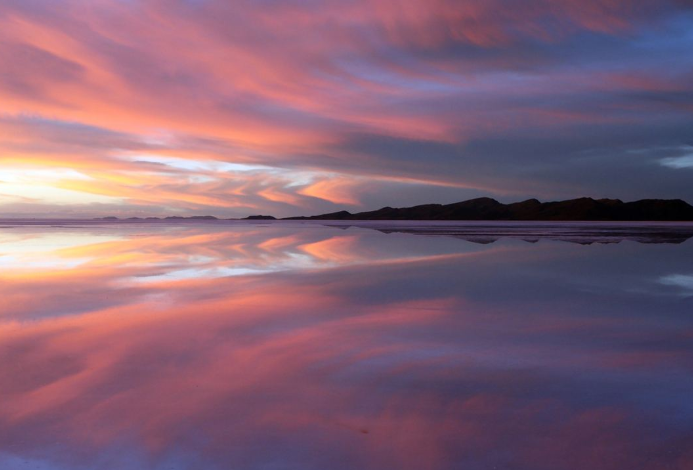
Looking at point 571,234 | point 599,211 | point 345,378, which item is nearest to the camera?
point 345,378

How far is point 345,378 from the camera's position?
466 centimetres

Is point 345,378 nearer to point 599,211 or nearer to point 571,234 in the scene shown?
point 571,234

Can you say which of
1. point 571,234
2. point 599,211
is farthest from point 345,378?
point 599,211

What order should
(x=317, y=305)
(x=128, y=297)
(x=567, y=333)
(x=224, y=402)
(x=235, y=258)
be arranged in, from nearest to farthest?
(x=224, y=402)
(x=567, y=333)
(x=317, y=305)
(x=128, y=297)
(x=235, y=258)

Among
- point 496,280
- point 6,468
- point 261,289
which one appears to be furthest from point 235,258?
point 6,468

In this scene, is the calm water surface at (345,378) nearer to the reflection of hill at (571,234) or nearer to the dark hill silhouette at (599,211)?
the reflection of hill at (571,234)

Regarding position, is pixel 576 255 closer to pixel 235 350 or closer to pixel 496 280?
pixel 496 280

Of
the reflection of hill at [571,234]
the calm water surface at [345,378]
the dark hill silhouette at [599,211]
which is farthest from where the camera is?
the dark hill silhouette at [599,211]

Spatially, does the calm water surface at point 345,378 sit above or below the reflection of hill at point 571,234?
below

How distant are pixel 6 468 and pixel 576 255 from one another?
17.2 m

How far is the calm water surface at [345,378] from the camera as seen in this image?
3.27m

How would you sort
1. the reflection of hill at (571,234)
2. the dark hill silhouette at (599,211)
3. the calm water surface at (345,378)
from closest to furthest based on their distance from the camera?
1. the calm water surface at (345,378)
2. the reflection of hill at (571,234)
3. the dark hill silhouette at (599,211)

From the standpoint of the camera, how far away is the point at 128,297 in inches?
347

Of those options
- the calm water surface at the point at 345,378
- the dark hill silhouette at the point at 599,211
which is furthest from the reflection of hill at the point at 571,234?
the dark hill silhouette at the point at 599,211
